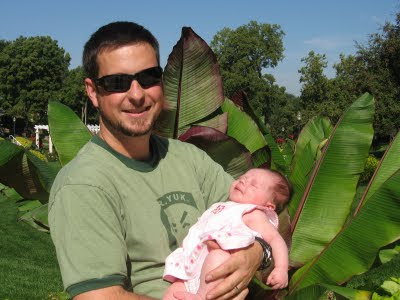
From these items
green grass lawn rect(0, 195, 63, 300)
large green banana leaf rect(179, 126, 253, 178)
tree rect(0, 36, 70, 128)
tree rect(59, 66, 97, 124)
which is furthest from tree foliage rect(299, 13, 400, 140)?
tree rect(0, 36, 70, 128)

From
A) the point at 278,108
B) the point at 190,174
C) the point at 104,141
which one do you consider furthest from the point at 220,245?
the point at 278,108

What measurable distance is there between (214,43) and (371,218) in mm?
56783

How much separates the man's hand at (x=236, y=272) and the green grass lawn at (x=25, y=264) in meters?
4.72

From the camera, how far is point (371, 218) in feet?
11.7

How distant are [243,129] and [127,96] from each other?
2.23 meters

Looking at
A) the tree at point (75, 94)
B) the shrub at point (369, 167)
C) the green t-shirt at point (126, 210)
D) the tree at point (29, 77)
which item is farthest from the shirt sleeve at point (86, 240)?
the tree at point (29, 77)

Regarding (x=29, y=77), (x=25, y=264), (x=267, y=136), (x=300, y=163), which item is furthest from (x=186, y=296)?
(x=29, y=77)

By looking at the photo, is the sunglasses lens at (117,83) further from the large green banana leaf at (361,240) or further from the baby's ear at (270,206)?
the large green banana leaf at (361,240)

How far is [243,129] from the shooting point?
14.6 ft

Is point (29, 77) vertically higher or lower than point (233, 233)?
higher

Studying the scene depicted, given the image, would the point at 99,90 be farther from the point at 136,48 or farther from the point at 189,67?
the point at 189,67

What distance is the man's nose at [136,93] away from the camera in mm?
2298

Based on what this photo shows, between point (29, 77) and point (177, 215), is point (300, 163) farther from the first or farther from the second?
point (29, 77)

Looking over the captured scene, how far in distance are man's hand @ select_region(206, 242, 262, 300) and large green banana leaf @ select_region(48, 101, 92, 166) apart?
236 cm
